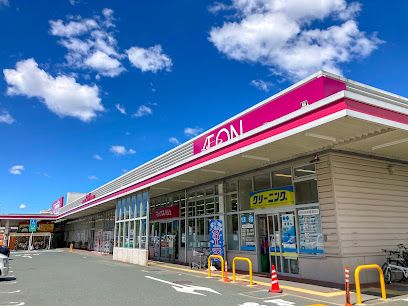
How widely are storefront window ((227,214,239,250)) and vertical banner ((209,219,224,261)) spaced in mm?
455

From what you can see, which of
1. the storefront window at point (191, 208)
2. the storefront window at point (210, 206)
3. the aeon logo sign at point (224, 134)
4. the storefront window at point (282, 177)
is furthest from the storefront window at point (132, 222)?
the storefront window at point (282, 177)

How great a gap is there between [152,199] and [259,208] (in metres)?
12.6

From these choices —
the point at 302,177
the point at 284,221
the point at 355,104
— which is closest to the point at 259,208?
the point at 284,221

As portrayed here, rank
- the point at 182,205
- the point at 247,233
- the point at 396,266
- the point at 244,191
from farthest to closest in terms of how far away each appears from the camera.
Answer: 1. the point at 182,205
2. the point at 244,191
3. the point at 247,233
4. the point at 396,266

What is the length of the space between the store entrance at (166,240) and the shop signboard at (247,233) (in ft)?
21.8

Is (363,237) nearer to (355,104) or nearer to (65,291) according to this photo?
(355,104)

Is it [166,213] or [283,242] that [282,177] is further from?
[166,213]

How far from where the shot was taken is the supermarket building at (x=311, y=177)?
959cm

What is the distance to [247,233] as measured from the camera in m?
15.4

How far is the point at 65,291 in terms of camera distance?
10.6 metres

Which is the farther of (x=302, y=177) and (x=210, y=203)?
(x=210, y=203)

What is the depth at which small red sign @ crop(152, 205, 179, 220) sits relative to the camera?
21281mm

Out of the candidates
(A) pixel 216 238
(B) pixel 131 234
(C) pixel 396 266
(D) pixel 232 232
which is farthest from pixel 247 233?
(B) pixel 131 234

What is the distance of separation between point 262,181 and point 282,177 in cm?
139
